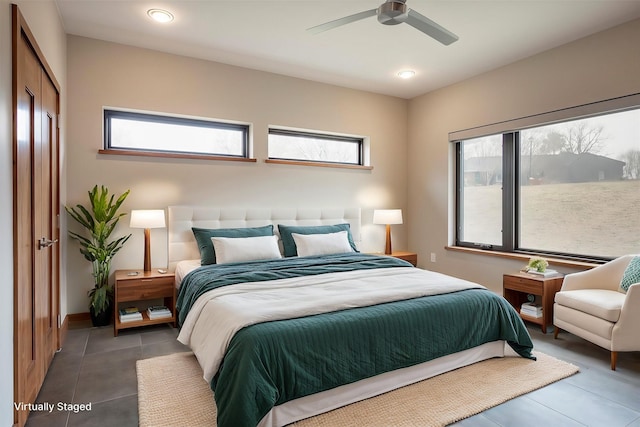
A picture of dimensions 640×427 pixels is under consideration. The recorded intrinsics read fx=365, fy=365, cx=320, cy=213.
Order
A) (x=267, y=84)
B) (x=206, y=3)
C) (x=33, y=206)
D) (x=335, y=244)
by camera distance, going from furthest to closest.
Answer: (x=267, y=84) → (x=335, y=244) → (x=206, y=3) → (x=33, y=206)

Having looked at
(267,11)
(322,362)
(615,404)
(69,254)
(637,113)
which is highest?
(267,11)

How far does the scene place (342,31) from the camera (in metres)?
3.42

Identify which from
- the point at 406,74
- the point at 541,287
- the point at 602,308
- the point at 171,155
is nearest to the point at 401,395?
the point at 602,308

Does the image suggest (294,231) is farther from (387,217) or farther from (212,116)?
(212,116)

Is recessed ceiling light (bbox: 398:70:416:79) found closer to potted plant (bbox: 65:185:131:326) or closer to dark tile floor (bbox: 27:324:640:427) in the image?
dark tile floor (bbox: 27:324:640:427)

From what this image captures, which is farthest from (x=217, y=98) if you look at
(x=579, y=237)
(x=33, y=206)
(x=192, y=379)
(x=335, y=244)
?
(x=579, y=237)

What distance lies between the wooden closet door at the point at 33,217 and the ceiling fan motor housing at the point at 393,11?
2070 millimetres

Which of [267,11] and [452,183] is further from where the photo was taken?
[452,183]

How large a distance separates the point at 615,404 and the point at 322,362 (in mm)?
1822

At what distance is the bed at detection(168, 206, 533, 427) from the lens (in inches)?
75.2

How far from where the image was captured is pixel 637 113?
326 cm

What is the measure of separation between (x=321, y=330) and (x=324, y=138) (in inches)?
134

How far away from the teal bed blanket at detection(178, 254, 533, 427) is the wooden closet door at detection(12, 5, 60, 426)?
0.95m

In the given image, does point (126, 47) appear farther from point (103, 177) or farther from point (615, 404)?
point (615, 404)
